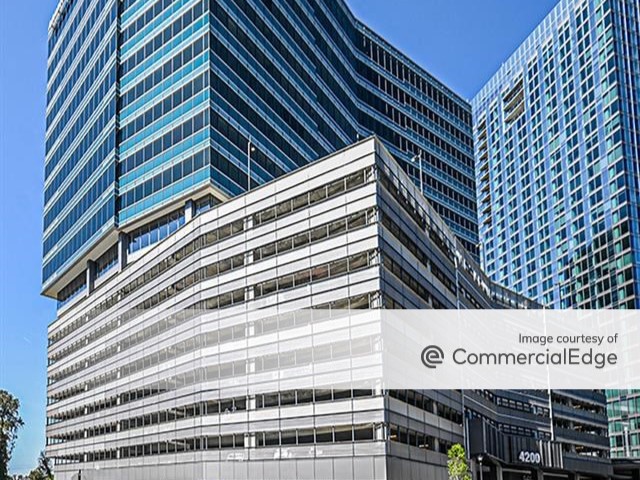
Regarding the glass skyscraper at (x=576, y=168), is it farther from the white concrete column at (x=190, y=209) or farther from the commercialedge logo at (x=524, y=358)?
the white concrete column at (x=190, y=209)

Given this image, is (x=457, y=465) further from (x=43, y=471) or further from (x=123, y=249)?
(x=43, y=471)

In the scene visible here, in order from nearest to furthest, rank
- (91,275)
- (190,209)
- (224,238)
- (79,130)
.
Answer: (224,238) → (190,209) → (91,275) → (79,130)

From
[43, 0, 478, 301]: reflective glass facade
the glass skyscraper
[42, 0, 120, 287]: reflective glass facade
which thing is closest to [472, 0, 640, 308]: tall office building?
the glass skyscraper

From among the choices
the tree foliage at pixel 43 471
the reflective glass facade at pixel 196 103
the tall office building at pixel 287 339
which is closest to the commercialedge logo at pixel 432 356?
the tall office building at pixel 287 339

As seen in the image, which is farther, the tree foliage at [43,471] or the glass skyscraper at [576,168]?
the glass skyscraper at [576,168]

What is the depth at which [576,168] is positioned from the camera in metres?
167

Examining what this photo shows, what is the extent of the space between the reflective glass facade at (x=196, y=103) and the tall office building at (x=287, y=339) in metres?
6.72

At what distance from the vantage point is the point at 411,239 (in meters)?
69.0

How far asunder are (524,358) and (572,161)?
7015 cm

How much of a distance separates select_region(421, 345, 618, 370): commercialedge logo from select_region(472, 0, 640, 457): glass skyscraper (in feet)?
24.6

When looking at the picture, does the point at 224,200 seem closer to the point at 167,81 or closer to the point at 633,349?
the point at 167,81

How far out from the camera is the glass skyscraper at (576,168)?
15275 cm

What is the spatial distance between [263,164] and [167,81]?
11708 millimetres

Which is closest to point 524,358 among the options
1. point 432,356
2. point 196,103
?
point 432,356
